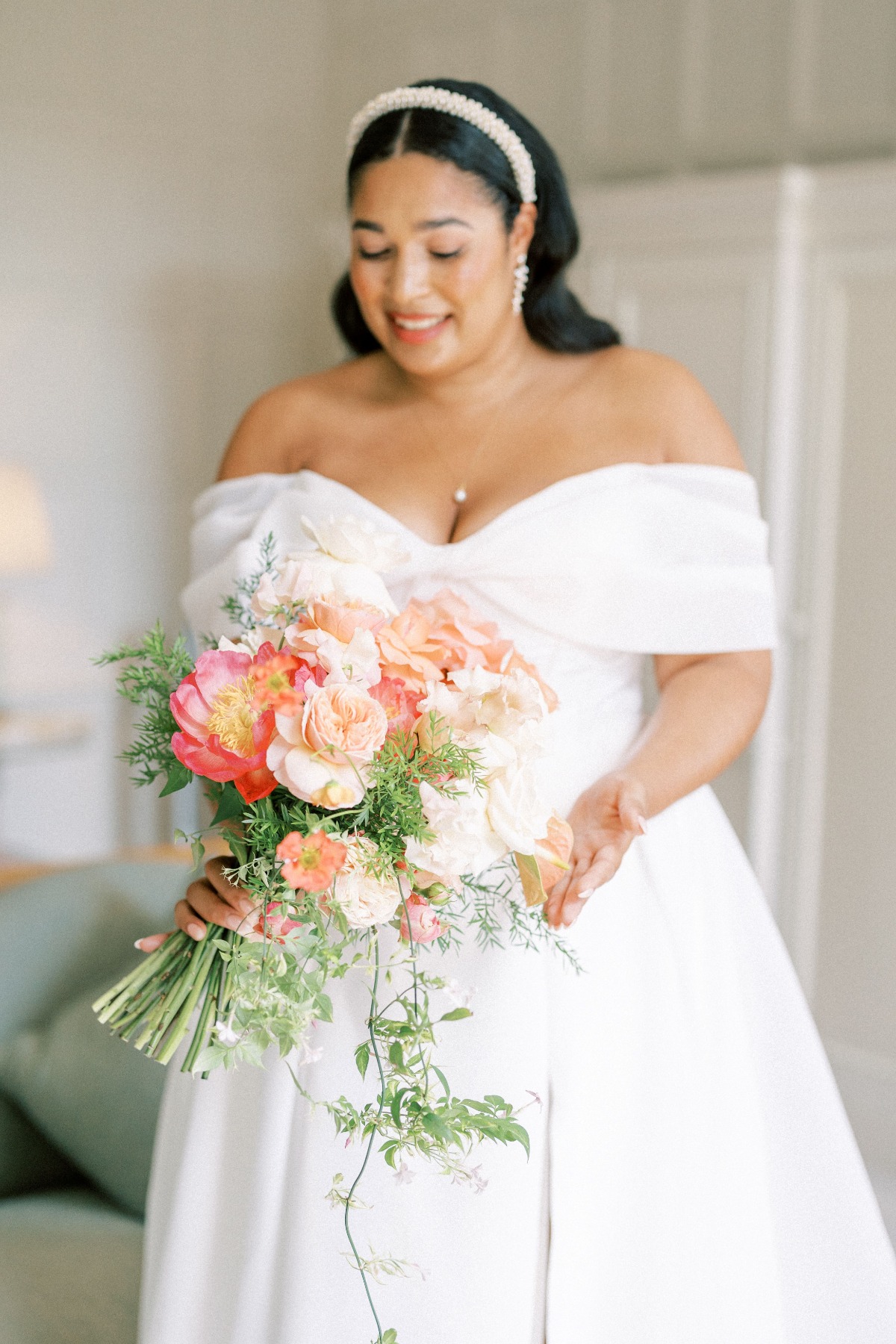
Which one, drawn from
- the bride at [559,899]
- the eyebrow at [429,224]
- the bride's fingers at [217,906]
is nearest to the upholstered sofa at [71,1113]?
the bride at [559,899]

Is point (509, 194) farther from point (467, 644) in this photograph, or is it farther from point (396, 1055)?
point (396, 1055)

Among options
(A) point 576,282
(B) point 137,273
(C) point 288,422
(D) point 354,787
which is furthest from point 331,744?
(B) point 137,273

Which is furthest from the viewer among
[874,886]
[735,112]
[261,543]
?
[735,112]

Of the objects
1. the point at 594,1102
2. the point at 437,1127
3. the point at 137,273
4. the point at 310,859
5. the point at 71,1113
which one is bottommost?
the point at 71,1113

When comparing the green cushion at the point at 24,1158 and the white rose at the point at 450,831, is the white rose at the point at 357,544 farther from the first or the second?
the green cushion at the point at 24,1158

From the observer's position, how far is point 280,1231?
1445 millimetres

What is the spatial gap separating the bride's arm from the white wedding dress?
38mm

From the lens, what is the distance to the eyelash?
61.3 inches

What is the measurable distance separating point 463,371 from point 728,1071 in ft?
2.79

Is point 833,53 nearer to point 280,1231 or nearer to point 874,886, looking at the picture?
point 874,886

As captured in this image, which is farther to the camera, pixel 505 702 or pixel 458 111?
pixel 458 111

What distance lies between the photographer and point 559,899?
130 cm

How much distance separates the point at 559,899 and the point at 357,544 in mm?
373

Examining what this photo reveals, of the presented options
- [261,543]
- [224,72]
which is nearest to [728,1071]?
[261,543]
